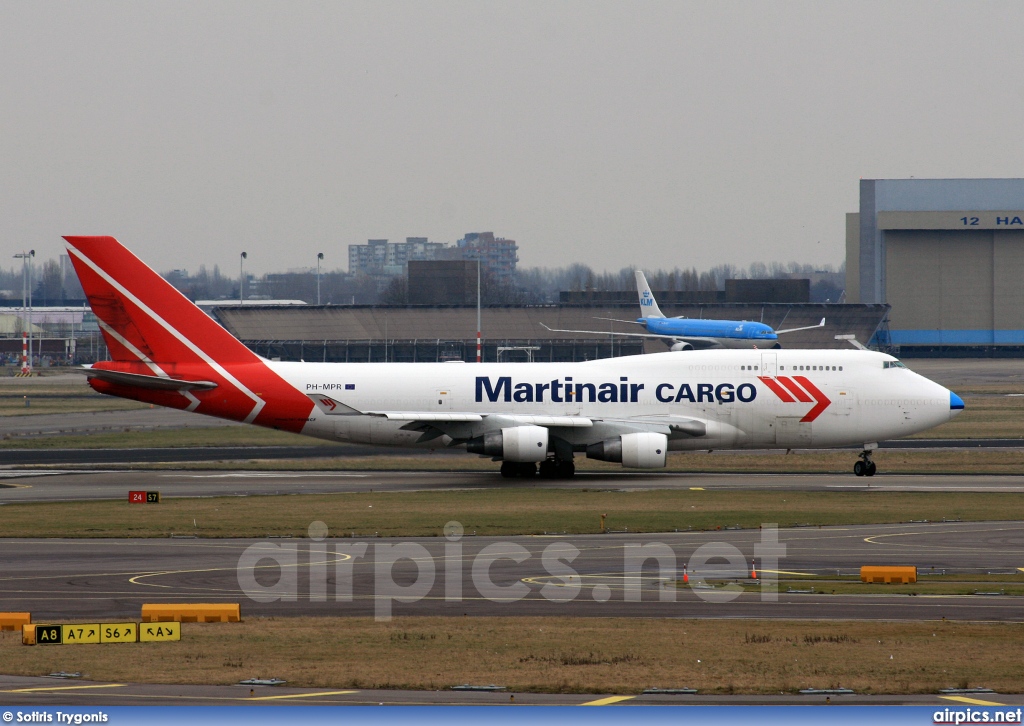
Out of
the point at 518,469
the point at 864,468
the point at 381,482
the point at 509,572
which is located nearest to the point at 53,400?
the point at 381,482

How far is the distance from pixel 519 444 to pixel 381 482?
5.59 meters

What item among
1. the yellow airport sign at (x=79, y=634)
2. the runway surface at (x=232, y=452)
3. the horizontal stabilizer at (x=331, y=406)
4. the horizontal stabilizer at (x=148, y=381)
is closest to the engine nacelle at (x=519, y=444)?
the horizontal stabilizer at (x=331, y=406)

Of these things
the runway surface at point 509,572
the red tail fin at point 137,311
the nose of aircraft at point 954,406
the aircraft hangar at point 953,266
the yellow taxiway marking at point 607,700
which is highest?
the aircraft hangar at point 953,266

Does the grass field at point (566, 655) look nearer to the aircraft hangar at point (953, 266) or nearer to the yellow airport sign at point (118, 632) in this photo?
the yellow airport sign at point (118, 632)

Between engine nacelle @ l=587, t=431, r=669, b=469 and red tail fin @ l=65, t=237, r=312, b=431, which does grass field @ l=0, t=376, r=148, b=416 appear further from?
engine nacelle @ l=587, t=431, r=669, b=469

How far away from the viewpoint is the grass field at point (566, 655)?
1697 centimetres

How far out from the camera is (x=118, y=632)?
66.2 feet

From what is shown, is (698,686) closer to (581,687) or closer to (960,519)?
(581,687)

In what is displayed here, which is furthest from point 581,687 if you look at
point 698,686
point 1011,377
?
point 1011,377

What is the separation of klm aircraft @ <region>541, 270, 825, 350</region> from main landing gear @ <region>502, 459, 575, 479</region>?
70464mm

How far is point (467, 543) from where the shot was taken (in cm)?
3141

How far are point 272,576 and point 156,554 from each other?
4.78 m

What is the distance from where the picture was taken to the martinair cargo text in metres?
47.9

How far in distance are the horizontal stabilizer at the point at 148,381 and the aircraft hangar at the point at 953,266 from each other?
12348 cm
